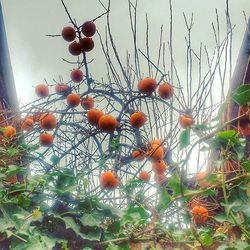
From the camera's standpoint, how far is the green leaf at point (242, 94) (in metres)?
1.21

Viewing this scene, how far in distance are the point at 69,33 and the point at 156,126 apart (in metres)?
1.63

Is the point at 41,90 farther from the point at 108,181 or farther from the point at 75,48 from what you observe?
the point at 108,181

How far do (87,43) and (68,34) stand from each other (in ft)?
0.56

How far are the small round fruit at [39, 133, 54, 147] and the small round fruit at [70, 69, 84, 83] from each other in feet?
2.00

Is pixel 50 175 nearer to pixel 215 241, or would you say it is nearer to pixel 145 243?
pixel 145 243

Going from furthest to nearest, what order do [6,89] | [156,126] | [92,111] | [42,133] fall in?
[6,89] → [156,126] → [42,133] → [92,111]

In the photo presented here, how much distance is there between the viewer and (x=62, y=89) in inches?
136

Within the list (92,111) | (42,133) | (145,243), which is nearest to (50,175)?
(145,243)

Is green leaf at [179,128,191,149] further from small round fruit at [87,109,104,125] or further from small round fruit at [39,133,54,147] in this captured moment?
small round fruit at [39,133,54,147]

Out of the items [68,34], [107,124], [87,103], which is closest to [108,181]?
[107,124]

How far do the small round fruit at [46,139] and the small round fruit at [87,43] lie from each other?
0.76 m

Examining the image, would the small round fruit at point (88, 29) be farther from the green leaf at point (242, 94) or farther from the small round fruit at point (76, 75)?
the green leaf at point (242, 94)

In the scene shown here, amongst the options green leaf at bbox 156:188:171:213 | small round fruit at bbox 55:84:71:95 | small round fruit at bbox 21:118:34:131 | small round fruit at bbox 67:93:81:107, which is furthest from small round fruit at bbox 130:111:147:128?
green leaf at bbox 156:188:171:213

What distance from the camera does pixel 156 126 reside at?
444 centimetres
